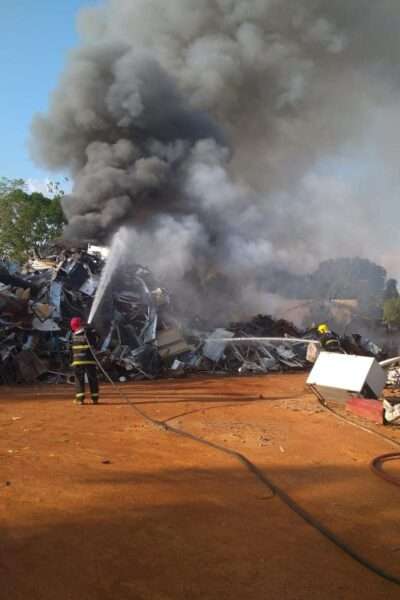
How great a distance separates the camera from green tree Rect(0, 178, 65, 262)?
1172 inches

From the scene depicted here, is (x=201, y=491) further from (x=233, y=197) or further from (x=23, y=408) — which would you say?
(x=233, y=197)

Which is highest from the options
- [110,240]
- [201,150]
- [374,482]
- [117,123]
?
[117,123]

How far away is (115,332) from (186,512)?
9898 millimetres

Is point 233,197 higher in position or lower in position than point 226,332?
higher

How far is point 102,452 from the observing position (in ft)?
15.9

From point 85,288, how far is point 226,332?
14.5 feet

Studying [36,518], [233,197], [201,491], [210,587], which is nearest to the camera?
[210,587]

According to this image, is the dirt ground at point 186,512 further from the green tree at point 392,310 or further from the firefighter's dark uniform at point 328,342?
the green tree at point 392,310

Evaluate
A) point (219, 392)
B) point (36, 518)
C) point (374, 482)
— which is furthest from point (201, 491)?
point (219, 392)

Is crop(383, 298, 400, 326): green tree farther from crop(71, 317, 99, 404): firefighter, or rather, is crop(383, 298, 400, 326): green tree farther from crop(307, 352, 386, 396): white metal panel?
crop(71, 317, 99, 404): firefighter

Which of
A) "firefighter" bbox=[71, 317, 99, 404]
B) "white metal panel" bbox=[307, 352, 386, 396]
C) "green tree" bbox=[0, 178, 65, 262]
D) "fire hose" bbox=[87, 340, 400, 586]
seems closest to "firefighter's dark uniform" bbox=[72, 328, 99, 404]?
"firefighter" bbox=[71, 317, 99, 404]

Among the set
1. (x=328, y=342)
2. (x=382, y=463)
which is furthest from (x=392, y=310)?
(x=382, y=463)

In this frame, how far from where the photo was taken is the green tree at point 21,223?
29766 mm

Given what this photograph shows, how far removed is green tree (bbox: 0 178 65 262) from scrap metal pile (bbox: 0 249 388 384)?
48.6ft
